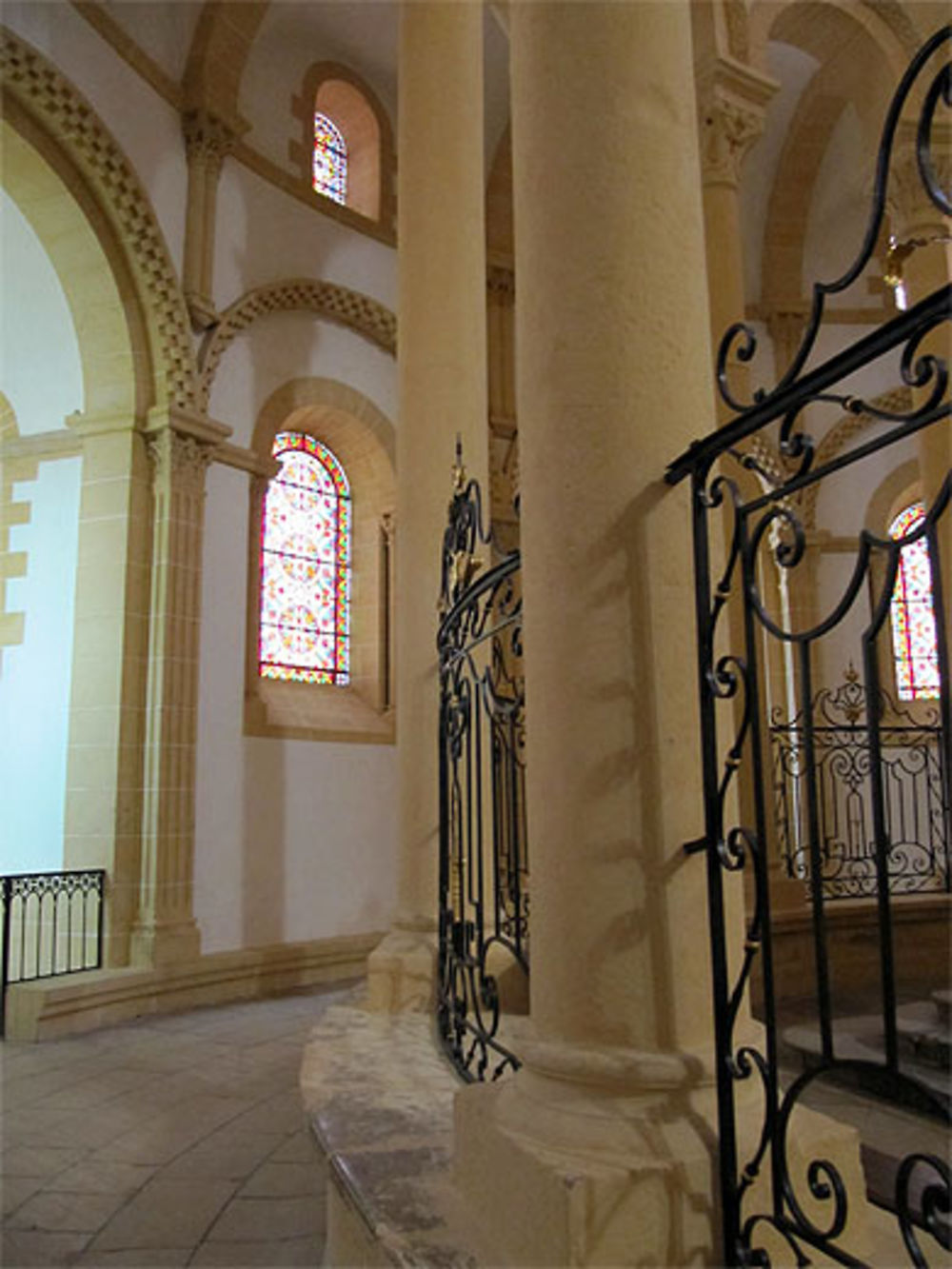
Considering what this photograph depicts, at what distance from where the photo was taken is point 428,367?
464cm

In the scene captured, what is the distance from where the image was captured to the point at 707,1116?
169 cm

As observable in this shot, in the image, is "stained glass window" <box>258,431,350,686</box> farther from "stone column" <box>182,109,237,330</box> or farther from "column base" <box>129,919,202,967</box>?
"column base" <box>129,919,202,967</box>

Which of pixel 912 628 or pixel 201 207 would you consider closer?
pixel 201 207

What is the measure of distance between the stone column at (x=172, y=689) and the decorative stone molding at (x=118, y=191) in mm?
418

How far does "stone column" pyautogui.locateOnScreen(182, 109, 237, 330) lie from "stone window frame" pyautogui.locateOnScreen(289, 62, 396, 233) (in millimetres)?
1901

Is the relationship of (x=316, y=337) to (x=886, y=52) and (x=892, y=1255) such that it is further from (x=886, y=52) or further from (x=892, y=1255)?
(x=892, y=1255)

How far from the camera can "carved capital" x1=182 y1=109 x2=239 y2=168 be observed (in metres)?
8.45

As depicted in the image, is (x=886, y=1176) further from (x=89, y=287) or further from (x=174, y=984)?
(x=89, y=287)

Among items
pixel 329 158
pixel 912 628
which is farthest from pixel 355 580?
pixel 912 628

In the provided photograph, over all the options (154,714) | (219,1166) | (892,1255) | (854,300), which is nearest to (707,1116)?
(892,1255)

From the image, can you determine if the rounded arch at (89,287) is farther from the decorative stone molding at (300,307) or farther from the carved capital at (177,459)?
the decorative stone molding at (300,307)

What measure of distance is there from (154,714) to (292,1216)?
4.86 meters

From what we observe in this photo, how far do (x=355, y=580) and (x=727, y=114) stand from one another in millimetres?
5378

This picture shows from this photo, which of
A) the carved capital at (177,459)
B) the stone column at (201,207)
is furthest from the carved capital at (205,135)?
the carved capital at (177,459)
